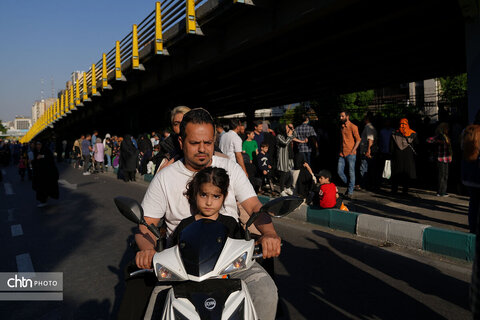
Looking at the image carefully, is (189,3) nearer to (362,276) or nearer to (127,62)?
(127,62)

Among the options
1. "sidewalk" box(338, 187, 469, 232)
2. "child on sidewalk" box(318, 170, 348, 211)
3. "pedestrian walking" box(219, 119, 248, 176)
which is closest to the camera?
"sidewalk" box(338, 187, 469, 232)

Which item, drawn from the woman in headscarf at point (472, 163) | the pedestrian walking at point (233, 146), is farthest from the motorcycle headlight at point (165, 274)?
the pedestrian walking at point (233, 146)

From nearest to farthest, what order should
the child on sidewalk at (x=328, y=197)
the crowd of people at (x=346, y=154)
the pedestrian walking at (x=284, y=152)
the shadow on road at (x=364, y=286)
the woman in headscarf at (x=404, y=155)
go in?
1. the shadow on road at (x=364, y=286)
2. the child on sidewalk at (x=328, y=197)
3. the crowd of people at (x=346, y=154)
4. the woman in headscarf at (x=404, y=155)
5. the pedestrian walking at (x=284, y=152)

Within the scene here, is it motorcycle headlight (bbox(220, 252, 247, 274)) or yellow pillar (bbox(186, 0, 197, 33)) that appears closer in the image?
motorcycle headlight (bbox(220, 252, 247, 274))

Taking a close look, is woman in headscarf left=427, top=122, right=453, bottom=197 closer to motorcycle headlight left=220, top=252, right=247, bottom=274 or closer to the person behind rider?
the person behind rider

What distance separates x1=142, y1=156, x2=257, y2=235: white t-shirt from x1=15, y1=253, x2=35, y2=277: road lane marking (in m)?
3.22

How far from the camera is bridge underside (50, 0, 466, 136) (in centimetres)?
1075

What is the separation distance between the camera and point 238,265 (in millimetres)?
1879

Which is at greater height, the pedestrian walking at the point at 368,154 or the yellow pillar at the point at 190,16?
the yellow pillar at the point at 190,16

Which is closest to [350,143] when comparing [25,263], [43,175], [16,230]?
[25,263]

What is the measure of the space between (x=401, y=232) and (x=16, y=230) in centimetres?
658

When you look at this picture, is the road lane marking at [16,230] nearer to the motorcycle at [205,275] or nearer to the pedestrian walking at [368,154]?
the motorcycle at [205,275]

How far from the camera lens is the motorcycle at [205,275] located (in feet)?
5.59

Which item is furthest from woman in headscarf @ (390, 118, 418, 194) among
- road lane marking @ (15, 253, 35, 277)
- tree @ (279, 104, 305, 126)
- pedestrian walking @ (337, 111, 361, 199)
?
tree @ (279, 104, 305, 126)
